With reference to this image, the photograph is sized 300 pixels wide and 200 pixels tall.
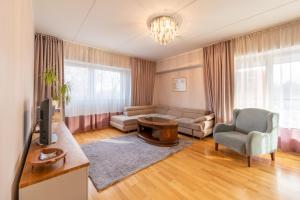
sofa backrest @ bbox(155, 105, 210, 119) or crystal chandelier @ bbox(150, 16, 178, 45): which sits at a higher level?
crystal chandelier @ bbox(150, 16, 178, 45)

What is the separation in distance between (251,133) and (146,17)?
2.65m

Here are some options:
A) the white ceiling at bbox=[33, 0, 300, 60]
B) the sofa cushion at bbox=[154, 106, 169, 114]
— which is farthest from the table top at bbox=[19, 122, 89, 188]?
the sofa cushion at bbox=[154, 106, 169, 114]

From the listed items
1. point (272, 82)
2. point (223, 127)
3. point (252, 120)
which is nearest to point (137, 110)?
point (223, 127)

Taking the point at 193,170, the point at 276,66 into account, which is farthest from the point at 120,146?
the point at 276,66

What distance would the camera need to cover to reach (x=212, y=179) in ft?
6.73

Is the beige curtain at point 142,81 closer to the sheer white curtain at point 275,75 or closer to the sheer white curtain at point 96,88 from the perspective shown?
the sheer white curtain at point 96,88

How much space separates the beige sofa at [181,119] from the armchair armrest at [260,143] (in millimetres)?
1322

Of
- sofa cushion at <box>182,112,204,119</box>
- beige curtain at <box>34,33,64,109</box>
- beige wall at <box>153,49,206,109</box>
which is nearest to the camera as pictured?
beige curtain at <box>34,33,64,109</box>

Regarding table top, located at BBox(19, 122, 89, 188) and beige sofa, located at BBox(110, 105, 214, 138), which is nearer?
table top, located at BBox(19, 122, 89, 188)

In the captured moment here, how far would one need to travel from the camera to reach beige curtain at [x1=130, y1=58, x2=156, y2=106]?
5.30m

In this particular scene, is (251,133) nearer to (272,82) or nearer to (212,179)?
(212,179)

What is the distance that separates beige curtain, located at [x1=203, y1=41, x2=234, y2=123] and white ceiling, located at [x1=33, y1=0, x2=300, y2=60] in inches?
13.8

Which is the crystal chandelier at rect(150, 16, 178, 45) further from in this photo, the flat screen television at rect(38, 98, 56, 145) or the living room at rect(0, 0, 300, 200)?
the flat screen television at rect(38, 98, 56, 145)

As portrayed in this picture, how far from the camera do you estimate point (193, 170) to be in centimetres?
229
